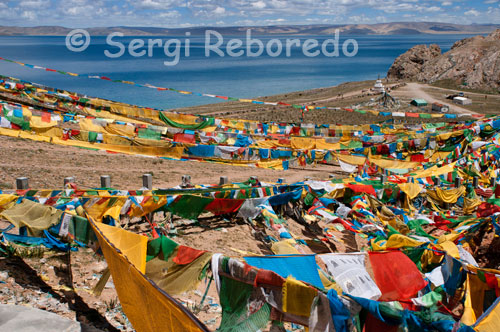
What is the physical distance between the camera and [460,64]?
7994cm

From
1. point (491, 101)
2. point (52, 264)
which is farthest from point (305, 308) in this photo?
point (491, 101)

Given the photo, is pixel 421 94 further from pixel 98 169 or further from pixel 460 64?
pixel 98 169

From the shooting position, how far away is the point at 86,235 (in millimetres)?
8219

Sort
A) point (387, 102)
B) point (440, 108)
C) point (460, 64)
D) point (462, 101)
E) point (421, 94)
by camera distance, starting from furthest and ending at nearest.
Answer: point (460, 64), point (421, 94), point (462, 101), point (387, 102), point (440, 108)

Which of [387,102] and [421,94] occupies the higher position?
[421,94]

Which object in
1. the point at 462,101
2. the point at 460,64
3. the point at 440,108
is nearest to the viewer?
the point at 440,108

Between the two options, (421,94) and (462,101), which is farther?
(421,94)

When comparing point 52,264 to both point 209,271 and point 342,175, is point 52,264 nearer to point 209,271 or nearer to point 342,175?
point 209,271

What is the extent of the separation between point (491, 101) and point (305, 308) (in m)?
59.3

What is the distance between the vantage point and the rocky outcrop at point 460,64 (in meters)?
72.1

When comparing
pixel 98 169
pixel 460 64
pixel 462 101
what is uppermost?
pixel 460 64

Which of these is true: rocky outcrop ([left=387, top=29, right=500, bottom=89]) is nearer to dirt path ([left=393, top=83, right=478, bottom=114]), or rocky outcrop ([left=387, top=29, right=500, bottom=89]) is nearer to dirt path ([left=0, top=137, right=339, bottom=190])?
dirt path ([left=393, top=83, right=478, bottom=114])

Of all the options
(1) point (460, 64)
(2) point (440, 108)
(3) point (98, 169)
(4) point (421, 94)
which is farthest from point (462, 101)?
(3) point (98, 169)

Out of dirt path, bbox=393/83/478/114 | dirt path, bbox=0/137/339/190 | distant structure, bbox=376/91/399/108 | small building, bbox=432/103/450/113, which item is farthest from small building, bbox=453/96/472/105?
dirt path, bbox=0/137/339/190
